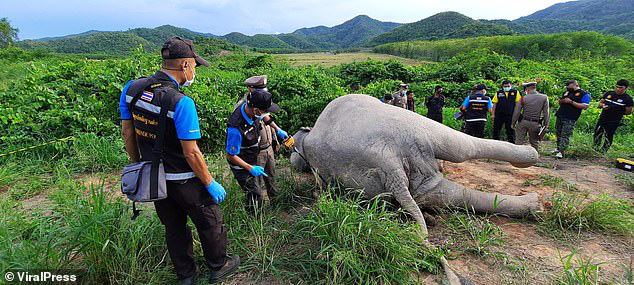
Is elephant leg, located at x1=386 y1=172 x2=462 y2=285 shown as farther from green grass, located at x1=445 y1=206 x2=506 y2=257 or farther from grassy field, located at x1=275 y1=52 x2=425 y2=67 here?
grassy field, located at x1=275 y1=52 x2=425 y2=67

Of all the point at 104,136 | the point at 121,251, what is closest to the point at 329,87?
the point at 104,136

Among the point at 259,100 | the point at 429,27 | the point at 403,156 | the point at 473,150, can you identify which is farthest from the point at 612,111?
the point at 429,27

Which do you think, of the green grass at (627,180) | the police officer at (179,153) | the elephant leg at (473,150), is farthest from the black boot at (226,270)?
the green grass at (627,180)

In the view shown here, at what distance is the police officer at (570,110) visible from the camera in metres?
5.51

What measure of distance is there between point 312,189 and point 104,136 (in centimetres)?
426

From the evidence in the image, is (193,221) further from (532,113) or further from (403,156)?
(532,113)

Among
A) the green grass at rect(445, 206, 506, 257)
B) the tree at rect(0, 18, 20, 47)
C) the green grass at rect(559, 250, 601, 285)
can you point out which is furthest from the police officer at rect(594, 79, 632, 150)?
the tree at rect(0, 18, 20, 47)

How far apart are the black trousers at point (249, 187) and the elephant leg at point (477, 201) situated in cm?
178

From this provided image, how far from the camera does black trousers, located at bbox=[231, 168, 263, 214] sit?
3160 millimetres

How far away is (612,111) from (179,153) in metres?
7.38

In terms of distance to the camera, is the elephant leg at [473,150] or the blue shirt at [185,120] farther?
the elephant leg at [473,150]

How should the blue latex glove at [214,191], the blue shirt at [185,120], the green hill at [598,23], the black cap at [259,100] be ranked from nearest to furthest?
the blue shirt at [185,120] < the blue latex glove at [214,191] < the black cap at [259,100] < the green hill at [598,23]

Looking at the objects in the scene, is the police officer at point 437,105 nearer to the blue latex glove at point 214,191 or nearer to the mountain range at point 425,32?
the blue latex glove at point 214,191

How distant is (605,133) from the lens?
5609 mm
